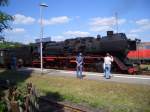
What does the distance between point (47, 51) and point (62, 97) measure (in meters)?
17.8

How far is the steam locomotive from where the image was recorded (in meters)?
23.8

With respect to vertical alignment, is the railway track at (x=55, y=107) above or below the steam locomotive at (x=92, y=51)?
below

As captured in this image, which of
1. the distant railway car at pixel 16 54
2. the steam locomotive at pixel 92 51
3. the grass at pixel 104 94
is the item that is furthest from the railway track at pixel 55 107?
the distant railway car at pixel 16 54

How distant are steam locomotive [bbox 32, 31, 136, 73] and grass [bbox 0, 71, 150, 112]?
612 cm

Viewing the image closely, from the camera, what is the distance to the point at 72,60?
2800 cm

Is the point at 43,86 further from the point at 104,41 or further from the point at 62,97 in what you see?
the point at 104,41

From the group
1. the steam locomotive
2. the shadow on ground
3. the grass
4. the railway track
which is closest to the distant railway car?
the steam locomotive

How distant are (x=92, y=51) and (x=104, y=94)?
445 inches

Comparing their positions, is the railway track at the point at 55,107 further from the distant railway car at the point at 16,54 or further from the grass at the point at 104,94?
the distant railway car at the point at 16,54

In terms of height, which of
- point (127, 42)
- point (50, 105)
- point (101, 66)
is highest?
point (127, 42)

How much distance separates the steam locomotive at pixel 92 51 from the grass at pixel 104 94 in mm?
6121

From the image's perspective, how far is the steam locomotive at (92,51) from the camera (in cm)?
2377

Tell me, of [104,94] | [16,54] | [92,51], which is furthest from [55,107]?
[16,54]

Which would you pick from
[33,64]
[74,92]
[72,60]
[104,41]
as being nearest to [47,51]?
[33,64]
